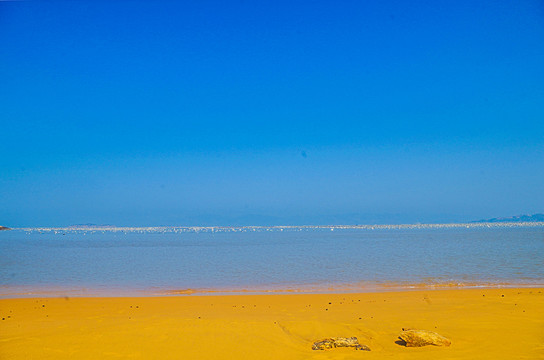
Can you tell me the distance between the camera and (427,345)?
7.73 m

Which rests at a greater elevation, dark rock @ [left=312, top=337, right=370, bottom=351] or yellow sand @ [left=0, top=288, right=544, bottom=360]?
dark rock @ [left=312, top=337, right=370, bottom=351]

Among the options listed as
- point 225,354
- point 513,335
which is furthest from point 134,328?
point 513,335

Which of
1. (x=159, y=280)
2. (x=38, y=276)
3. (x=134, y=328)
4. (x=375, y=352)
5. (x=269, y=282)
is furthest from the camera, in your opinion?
(x=38, y=276)

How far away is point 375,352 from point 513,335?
10.5ft

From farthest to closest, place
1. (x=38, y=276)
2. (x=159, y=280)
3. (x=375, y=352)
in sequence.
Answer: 1. (x=38, y=276)
2. (x=159, y=280)
3. (x=375, y=352)

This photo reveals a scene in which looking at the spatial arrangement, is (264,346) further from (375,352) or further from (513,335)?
(513,335)

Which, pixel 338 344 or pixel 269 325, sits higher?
pixel 338 344

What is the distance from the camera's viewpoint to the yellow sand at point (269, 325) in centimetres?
771

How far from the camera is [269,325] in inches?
386

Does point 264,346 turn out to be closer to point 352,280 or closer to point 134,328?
point 134,328

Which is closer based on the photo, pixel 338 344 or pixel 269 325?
pixel 338 344

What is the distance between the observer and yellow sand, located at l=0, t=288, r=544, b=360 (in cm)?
771

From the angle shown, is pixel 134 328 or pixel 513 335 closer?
pixel 513 335

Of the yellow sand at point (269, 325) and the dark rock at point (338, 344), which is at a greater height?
the dark rock at point (338, 344)
